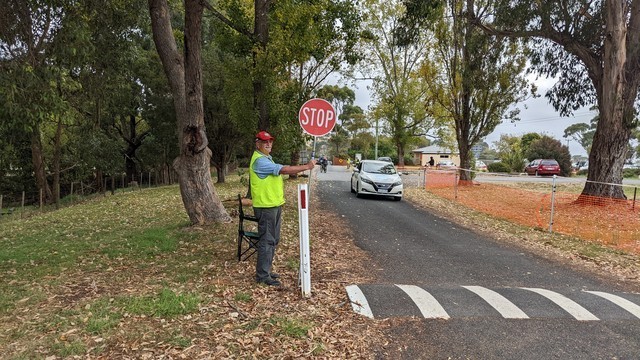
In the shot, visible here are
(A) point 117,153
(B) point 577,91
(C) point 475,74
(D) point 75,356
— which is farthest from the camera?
(A) point 117,153

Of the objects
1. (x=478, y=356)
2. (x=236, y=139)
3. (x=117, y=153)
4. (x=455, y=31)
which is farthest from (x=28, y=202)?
(x=478, y=356)

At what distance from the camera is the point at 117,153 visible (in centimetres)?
2461

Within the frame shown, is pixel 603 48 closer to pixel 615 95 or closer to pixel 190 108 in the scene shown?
pixel 615 95

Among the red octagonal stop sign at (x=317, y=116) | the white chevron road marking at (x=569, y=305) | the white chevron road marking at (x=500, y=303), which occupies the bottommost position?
the white chevron road marking at (x=569, y=305)

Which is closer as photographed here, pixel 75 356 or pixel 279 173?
pixel 75 356

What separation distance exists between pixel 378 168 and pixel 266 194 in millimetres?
11201

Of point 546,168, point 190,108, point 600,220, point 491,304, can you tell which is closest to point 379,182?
point 600,220

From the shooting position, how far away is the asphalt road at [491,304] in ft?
12.2

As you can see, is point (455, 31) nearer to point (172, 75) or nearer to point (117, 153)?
point (172, 75)

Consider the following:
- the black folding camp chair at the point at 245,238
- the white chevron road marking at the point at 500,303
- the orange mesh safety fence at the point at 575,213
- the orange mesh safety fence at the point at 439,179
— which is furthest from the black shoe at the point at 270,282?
the orange mesh safety fence at the point at 439,179

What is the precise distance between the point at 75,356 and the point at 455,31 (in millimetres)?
21946

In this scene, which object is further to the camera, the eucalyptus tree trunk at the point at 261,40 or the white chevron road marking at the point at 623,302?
the eucalyptus tree trunk at the point at 261,40

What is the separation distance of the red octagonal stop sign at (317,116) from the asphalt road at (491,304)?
218 cm

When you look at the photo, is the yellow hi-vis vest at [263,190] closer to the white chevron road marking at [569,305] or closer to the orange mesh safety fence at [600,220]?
the white chevron road marking at [569,305]
